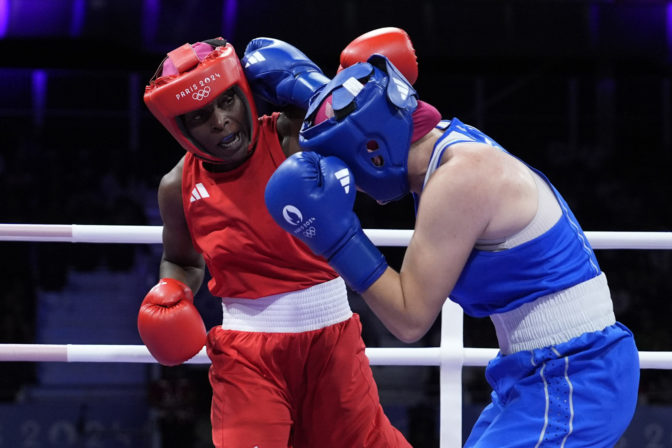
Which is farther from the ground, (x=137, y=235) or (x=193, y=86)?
(x=193, y=86)

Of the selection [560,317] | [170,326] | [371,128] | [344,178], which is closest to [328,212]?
[344,178]

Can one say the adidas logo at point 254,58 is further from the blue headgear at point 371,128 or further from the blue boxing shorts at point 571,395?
the blue boxing shorts at point 571,395

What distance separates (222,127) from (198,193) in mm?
192

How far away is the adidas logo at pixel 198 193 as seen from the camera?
6.56 ft

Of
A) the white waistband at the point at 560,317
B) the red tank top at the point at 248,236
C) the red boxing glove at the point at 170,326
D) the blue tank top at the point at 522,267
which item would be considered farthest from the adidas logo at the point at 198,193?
the white waistband at the point at 560,317

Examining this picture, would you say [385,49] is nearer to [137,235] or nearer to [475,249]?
[475,249]

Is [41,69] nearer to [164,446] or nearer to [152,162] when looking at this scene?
[152,162]

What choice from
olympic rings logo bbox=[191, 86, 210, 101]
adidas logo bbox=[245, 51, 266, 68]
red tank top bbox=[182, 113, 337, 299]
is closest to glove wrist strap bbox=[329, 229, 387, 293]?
red tank top bbox=[182, 113, 337, 299]

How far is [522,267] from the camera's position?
1459 millimetres

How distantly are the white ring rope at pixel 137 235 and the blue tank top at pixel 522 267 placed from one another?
71cm

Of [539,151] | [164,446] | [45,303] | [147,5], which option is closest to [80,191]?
[45,303]

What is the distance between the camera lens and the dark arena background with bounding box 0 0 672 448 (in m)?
6.79

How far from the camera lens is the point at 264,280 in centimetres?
199

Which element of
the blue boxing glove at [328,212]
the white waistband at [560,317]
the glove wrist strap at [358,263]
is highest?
the blue boxing glove at [328,212]
